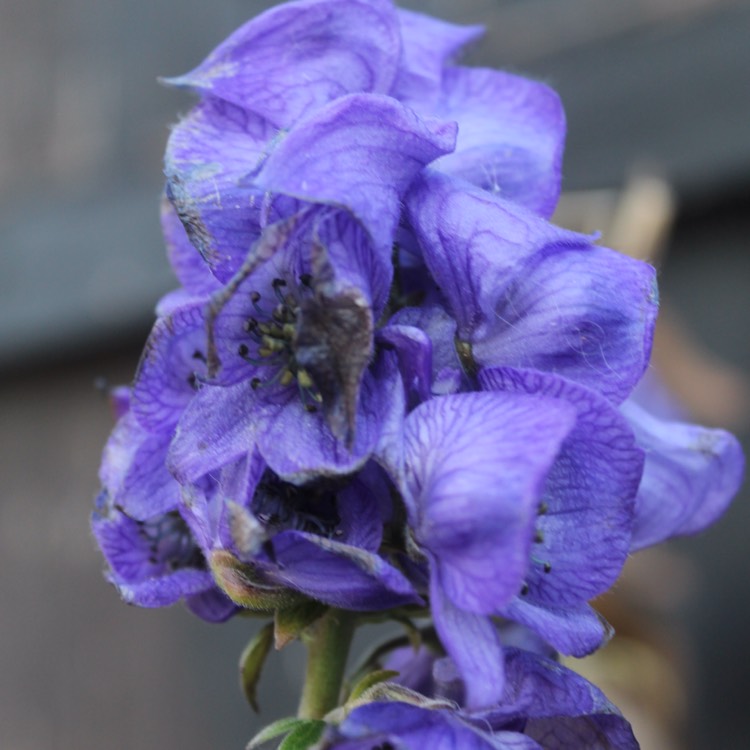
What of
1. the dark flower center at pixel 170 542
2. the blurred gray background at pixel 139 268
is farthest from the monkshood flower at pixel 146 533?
the blurred gray background at pixel 139 268

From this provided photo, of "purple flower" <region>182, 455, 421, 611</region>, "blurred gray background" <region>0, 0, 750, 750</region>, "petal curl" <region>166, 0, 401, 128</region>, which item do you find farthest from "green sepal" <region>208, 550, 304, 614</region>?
"blurred gray background" <region>0, 0, 750, 750</region>

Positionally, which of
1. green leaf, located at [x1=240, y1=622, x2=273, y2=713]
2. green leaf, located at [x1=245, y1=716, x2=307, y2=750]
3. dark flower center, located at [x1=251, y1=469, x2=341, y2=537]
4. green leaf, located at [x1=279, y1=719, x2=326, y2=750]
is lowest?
green leaf, located at [x1=240, y1=622, x2=273, y2=713]

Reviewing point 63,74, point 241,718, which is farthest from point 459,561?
point 63,74

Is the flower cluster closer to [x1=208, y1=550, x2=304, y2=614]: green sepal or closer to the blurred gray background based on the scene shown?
[x1=208, y1=550, x2=304, y2=614]: green sepal

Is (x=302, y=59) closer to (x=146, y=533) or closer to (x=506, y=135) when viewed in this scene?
(x=506, y=135)

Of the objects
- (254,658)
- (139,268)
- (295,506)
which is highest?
(295,506)

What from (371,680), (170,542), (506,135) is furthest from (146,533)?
(506,135)

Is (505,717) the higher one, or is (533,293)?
(533,293)

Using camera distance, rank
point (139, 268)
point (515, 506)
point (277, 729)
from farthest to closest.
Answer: point (139, 268)
point (277, 729)
point (515, 506)
